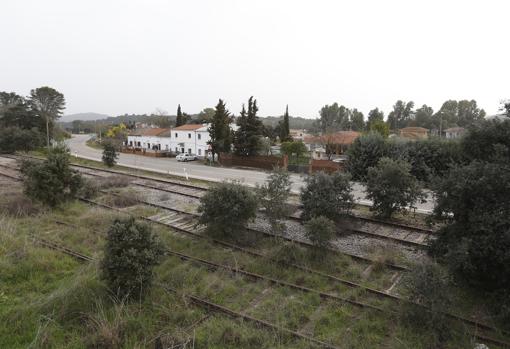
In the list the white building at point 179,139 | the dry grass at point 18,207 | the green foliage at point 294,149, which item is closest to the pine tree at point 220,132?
the white building at point 179,139

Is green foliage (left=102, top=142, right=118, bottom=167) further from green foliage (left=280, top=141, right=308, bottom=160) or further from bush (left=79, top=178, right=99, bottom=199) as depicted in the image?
green foliage (left=280, top=141, right=308, bottom=160)

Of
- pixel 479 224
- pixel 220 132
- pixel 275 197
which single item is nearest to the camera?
pixel 479 224

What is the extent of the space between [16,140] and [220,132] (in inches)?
1197

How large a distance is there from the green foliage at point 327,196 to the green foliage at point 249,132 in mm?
23450

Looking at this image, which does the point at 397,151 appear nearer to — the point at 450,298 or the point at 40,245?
the point at 450,298

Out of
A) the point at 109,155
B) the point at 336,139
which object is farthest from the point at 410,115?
the point at 109,155

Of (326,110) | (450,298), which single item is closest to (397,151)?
(450,298)

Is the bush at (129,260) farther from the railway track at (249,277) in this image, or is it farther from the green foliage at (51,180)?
the green foliage at (51,180)

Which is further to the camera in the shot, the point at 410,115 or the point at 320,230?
the point at 410,115

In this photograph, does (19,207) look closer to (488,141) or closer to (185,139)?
(488,141)

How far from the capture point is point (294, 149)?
3566cm

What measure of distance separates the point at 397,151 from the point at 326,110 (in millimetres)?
72476

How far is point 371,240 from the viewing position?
40.6 ft

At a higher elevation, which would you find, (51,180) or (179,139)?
(179,139)
